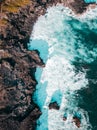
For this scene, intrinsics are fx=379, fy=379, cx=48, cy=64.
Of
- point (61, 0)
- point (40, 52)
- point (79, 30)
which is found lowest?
point (40, 52)

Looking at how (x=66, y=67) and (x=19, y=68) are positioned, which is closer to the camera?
(x=19, y=68)

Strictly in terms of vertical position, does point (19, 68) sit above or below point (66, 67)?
below

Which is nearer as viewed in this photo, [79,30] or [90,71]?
[90,71]

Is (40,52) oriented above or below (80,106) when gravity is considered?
above

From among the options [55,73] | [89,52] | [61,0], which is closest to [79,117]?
[55,73]

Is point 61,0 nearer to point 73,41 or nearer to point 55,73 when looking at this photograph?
point 73,41
